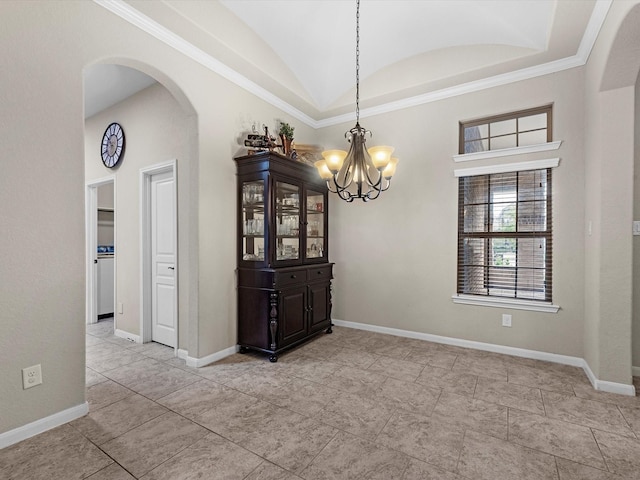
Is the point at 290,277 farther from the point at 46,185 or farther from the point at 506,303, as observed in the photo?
the point at 506,303

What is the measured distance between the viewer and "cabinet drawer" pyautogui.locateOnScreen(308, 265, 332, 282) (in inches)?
149

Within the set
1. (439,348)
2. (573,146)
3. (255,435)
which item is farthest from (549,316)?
(255,435)

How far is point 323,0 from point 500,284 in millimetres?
3370

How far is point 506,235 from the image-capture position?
11.1 feet

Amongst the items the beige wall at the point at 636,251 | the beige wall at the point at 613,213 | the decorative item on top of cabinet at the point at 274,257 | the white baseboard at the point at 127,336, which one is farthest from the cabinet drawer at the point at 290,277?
the beige wall at the point at 636,251

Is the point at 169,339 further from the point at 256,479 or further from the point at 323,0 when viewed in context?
the point at 323,0

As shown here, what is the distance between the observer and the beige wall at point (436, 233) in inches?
122

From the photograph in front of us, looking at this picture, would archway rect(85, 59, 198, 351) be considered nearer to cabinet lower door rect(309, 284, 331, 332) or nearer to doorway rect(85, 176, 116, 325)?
doorway rect(85, 176, 116, 325)

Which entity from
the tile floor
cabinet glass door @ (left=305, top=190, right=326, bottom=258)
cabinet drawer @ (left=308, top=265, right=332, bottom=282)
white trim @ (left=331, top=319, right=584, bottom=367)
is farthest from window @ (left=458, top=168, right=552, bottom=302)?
cabinet glass door @ (left=305, top=190, right=326, bottom=258)

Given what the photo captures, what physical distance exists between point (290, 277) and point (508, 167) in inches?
101

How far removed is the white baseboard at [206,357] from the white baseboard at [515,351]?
1.66 meters

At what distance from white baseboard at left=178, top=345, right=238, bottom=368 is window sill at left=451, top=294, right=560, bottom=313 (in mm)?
2546

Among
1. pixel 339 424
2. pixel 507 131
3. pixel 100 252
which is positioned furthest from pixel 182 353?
pixel 507 131

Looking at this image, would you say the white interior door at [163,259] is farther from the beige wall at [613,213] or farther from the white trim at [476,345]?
the beige wall at [613,213]
